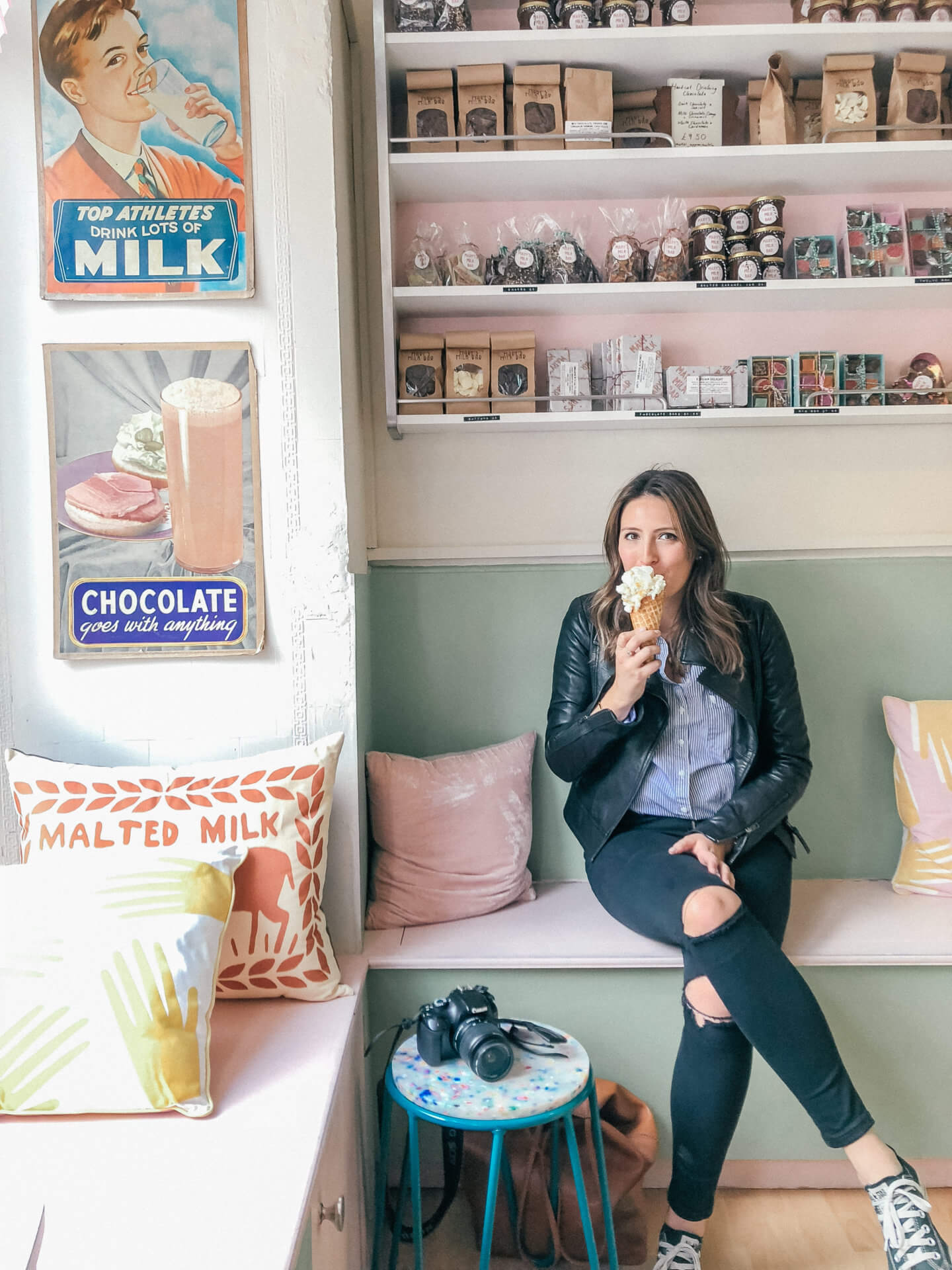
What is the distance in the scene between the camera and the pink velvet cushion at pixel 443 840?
2109 mm

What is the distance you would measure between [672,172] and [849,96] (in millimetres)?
432

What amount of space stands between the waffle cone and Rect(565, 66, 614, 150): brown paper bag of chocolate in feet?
3.54

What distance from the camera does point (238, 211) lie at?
1.88 metres

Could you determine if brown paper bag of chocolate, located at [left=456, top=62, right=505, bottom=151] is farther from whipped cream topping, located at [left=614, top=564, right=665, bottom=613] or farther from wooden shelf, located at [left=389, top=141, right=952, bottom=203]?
whipped cream topping, located at [left=614, top=564, right=665, bottom=613]

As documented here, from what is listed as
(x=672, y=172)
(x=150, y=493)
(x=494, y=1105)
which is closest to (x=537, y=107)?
(x=672, y=172)

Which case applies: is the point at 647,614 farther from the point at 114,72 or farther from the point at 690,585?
the point at 114,72

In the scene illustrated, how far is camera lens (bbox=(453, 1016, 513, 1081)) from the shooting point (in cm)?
150

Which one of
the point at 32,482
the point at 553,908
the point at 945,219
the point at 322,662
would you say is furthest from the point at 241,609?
the point at 945,219

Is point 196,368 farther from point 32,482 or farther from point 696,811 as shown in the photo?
point 696,811

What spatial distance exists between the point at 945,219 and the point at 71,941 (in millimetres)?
2495

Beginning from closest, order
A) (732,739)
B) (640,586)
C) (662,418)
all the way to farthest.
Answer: (640,586)
(732,739)
(662,418)

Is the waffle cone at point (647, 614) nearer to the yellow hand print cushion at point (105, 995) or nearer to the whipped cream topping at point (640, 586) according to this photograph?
the whipped cream topping at point (640, 586)

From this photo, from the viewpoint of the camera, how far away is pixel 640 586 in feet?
6.40

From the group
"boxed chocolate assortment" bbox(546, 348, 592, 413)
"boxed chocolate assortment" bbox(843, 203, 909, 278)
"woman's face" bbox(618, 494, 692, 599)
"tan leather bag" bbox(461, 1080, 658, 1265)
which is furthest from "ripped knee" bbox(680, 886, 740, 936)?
"boxed chocolate assortment" bbox(843, 203, 909, 278)
